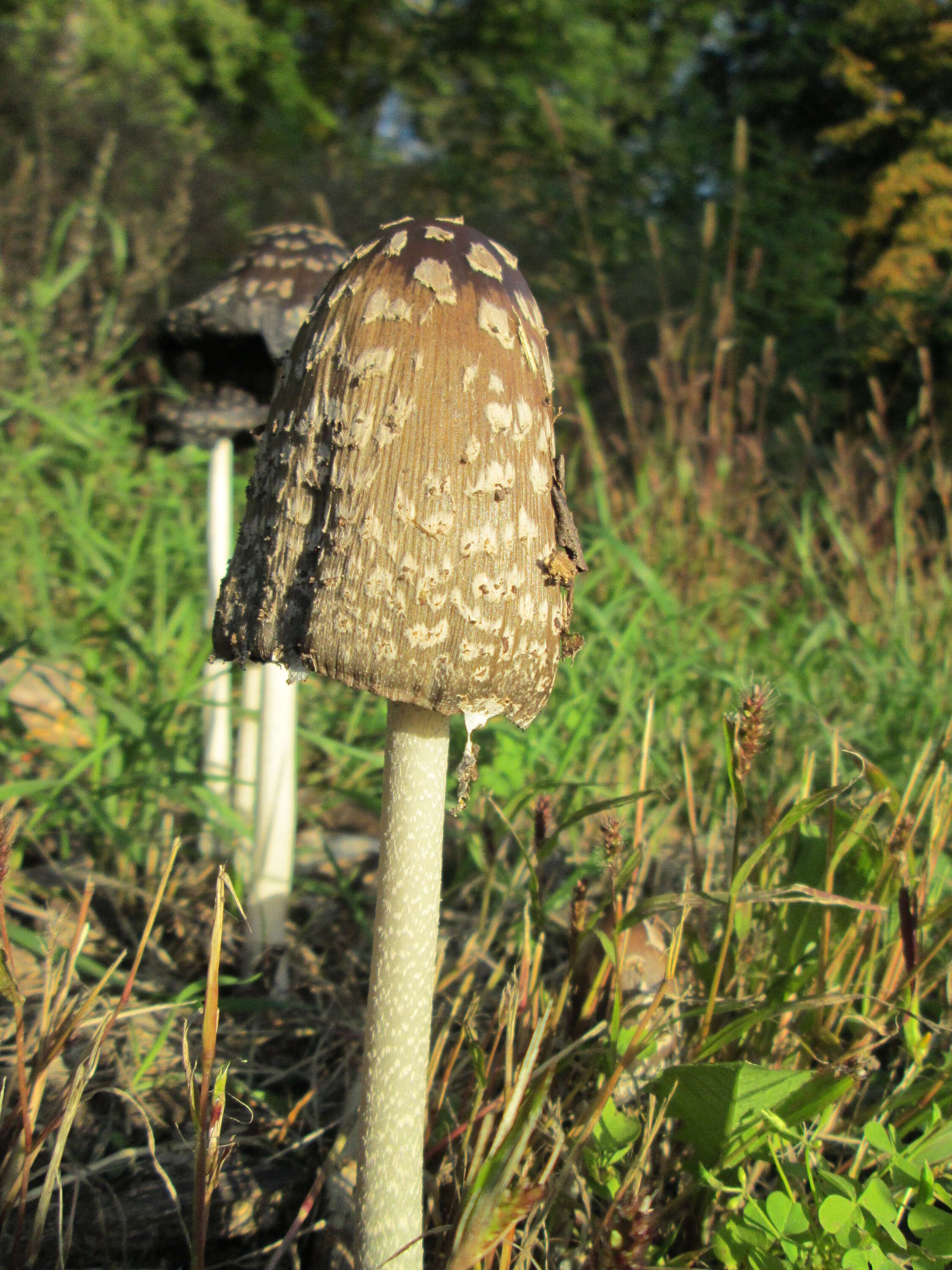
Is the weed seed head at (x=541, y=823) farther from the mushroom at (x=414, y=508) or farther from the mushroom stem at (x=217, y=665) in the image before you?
the mushroom stem at (x=217, y=665)

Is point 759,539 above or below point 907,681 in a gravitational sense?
above

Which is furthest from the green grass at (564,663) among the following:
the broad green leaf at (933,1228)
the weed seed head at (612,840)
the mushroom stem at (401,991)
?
the broad green leaf at (933,1228)

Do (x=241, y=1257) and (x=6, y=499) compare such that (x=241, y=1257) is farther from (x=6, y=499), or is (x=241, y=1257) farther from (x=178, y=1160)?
(x=6, y=499)

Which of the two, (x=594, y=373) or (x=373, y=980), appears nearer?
(x=373, y=980)

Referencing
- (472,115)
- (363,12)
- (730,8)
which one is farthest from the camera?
(363,12)

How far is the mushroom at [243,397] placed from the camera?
6.54 feet

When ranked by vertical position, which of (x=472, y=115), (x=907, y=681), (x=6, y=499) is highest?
(x=472, y=115)

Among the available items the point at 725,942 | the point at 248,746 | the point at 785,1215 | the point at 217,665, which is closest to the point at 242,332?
the point at 217,665

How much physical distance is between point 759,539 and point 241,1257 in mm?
4028

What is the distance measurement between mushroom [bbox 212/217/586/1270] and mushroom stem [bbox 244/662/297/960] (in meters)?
0.86

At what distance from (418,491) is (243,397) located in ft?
4.35

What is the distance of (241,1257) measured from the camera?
1.44 metres

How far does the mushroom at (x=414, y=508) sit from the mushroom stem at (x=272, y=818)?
0.86 m

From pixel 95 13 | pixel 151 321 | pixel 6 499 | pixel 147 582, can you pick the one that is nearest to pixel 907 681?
pixel 147 582
